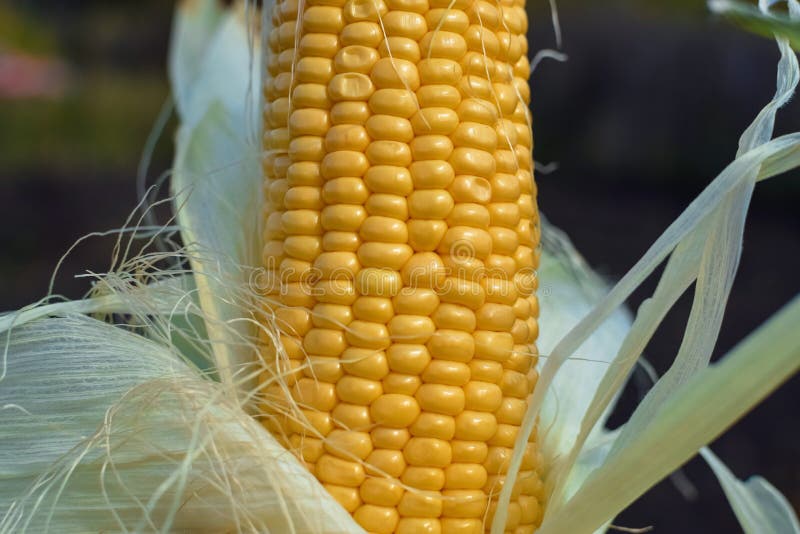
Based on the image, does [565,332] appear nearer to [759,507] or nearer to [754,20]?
[759,507]

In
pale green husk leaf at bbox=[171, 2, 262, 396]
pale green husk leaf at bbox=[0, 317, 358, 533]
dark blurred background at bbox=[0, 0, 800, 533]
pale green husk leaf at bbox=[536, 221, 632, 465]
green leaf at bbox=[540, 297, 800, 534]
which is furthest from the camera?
dark blurred background at bbox=[0, 0, 800, 533]

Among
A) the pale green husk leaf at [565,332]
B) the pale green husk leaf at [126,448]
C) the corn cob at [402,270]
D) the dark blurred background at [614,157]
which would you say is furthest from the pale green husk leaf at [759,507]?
the dark blurred background at [614,157]

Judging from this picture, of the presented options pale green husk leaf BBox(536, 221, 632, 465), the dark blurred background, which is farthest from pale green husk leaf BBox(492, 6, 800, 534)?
the dark blurred background

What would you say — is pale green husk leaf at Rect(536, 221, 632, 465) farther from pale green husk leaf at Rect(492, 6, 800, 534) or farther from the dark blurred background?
the dark blurred background

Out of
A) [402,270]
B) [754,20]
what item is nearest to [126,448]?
[402,270]

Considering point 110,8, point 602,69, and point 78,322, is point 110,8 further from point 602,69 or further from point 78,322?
point 78,322

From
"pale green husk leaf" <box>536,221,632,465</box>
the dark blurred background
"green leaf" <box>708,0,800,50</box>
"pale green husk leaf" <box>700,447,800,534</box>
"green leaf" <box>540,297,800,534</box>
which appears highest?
"green leaf" <box>708,0,800,50</box>
